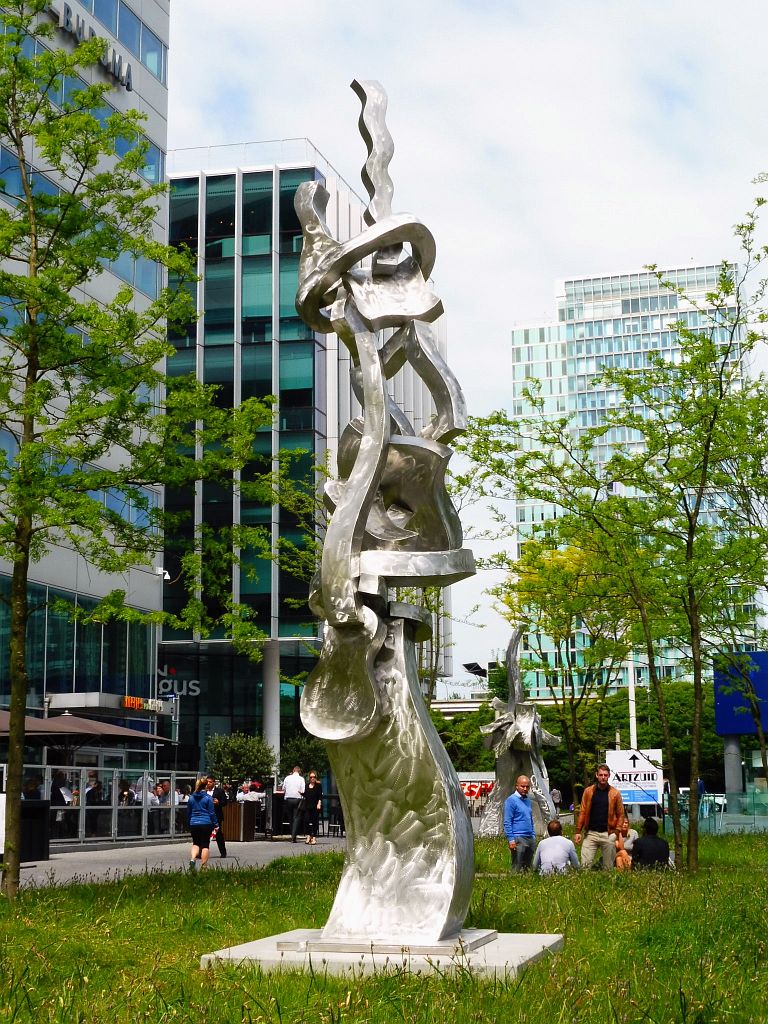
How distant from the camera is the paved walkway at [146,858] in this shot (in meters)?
18.3

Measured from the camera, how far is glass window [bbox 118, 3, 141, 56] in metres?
35.8

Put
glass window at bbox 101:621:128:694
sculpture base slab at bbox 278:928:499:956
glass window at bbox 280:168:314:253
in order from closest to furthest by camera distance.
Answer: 1. sculpture base slab at bbox 278:928:499:956
2. glass window at bbox 101:621:128:694
3. glass window at bbox 280:168:314:253

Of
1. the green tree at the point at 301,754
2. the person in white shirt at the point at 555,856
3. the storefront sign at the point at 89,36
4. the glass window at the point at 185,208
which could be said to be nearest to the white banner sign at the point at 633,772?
the person in white shirt at the point at 555,856

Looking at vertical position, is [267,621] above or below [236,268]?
below

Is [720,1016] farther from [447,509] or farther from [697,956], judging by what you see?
[447,509]

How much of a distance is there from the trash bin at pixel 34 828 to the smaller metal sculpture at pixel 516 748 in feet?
35.2

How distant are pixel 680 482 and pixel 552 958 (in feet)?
36.3

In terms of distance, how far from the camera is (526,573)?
73.9 feet

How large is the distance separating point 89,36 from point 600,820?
2588cm

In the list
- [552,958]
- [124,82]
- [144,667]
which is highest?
[124,82]

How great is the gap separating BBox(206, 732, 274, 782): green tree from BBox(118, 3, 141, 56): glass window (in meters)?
21.9

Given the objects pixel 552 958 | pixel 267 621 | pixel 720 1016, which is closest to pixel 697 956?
pixel 552 958

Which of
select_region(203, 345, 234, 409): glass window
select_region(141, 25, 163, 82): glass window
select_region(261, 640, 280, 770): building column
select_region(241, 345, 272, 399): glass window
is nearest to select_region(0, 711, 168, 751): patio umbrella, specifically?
select_region(141, 25, 163, 82): glass window

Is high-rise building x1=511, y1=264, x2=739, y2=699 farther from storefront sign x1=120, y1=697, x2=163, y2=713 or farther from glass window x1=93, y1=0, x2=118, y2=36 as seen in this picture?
glass window x1=93, y1=0, x2=118, y2=36
